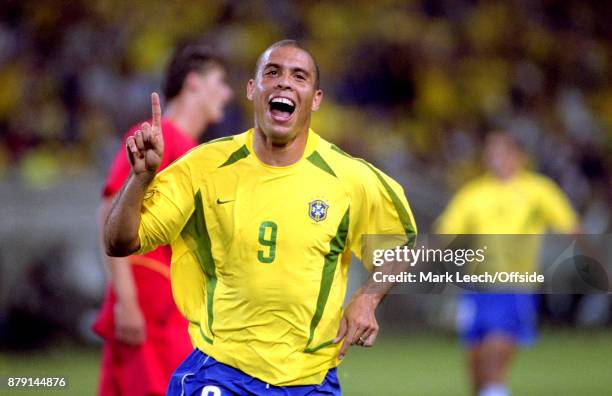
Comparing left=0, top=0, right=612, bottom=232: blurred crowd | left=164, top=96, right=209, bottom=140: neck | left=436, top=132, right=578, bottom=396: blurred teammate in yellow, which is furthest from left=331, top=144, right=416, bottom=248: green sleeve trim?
left=0, top=0, right=612, bottom=232: blurred crowd

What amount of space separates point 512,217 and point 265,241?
5.90 metres

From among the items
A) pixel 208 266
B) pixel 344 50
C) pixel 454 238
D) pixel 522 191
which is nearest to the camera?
pixel 208 266

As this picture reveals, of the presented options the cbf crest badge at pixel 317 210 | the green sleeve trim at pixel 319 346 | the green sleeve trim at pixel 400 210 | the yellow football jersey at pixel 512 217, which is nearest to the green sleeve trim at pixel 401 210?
the green sleeve trim at pixel 400 210

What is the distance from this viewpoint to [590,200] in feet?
46.7

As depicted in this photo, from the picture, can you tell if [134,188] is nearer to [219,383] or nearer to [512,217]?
[219,383]

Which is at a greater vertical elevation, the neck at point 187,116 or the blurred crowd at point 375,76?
the blurred crowd at point 375,76

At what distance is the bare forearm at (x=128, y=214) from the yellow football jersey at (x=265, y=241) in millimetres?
93

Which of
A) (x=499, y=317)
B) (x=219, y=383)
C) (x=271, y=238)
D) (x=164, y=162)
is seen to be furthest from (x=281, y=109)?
(x=499, y=317)

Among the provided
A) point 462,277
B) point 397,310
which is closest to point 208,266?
point 462,277

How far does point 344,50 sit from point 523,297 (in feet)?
23.1

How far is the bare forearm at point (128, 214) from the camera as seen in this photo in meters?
3.82

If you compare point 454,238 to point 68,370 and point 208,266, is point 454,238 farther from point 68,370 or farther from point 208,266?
point 208,266

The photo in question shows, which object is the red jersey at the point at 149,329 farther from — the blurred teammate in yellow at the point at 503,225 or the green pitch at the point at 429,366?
the blurred teammate in yellow at the point at 503,225

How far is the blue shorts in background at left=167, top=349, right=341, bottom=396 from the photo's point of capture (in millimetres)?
4023
